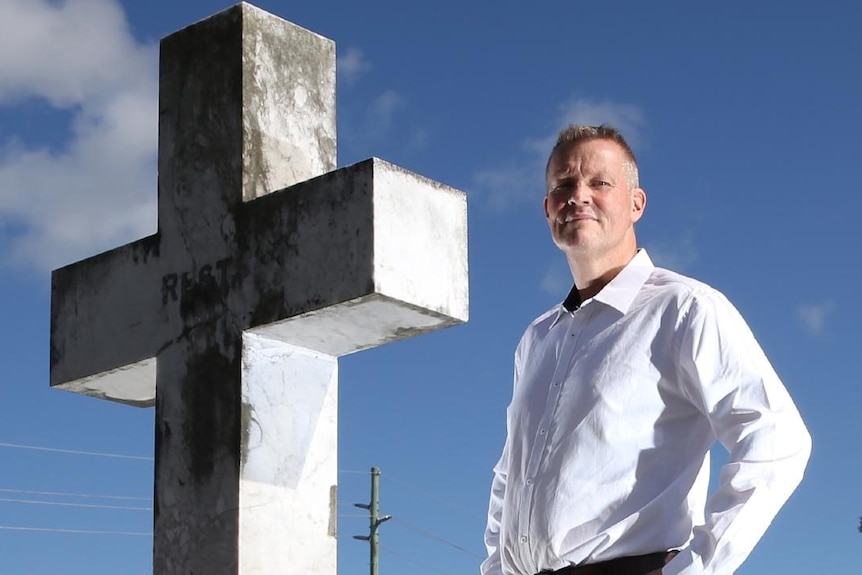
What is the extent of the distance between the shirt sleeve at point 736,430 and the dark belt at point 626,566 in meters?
0.13

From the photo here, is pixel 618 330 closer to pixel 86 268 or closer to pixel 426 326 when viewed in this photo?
pixel 426 326

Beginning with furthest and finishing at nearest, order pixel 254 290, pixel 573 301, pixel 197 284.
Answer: pixel 197 284 → pixel 254 290 → pixel 573 301

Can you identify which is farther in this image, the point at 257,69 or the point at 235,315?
the point at 257,69

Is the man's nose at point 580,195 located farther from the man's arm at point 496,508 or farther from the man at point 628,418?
the man's arm at point 496,508

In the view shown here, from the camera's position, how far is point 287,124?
165 inches

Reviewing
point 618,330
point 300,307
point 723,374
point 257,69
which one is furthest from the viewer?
point 257,69

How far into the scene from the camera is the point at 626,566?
259cm

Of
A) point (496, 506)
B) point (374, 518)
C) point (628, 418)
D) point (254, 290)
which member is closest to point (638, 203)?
point (628, 418)

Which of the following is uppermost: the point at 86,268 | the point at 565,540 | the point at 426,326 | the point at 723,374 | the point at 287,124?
the point at 287,124

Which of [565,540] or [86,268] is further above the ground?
[86,268]

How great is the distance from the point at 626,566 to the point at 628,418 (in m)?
0.28

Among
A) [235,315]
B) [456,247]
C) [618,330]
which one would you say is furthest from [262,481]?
[618,330]

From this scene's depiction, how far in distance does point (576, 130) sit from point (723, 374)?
0.63 metres

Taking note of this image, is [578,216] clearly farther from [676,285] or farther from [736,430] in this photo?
[736,430]
